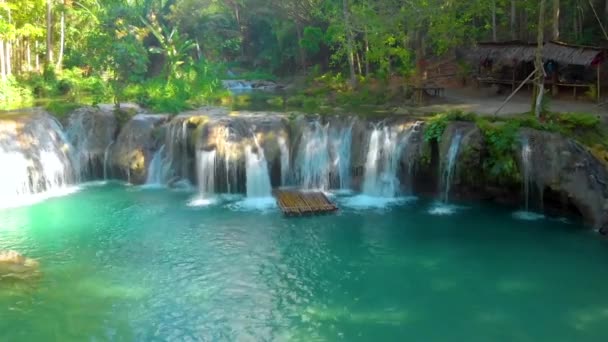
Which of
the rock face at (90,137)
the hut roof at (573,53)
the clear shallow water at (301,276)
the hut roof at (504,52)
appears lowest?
the clear shallow water at (301,276)

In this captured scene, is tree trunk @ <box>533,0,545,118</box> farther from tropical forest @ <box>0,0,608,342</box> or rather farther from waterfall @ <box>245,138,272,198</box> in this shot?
waterfall @ <box>245,138,272,198</box>

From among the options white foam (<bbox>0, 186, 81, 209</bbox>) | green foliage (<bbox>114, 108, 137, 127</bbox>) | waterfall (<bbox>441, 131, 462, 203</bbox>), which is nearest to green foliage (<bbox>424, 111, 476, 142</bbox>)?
waterfall (<bbox>441, 131, 462, 203</bbox>)

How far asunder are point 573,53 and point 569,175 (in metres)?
8.22

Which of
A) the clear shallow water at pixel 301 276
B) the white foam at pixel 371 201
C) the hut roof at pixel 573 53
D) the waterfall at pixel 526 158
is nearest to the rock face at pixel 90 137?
the clear shallow water at pixel 301 276

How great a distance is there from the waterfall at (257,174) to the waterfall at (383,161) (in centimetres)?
328

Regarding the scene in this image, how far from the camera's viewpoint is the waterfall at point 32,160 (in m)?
19.0

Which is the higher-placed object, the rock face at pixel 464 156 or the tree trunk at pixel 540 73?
the tree trunk at pixel 540 73

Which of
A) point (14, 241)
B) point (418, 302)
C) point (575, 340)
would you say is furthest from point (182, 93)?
point (575, 340)

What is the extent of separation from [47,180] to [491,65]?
65.5 feet

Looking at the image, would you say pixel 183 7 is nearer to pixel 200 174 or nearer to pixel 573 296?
pixel 200 174

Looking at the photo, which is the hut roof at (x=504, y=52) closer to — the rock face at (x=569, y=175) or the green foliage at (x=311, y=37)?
the rock face at (x=569, y=175)

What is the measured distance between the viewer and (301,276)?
12484 millimetres

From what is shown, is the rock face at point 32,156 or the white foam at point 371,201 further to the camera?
the rock face at point 32,156

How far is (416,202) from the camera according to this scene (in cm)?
1775
